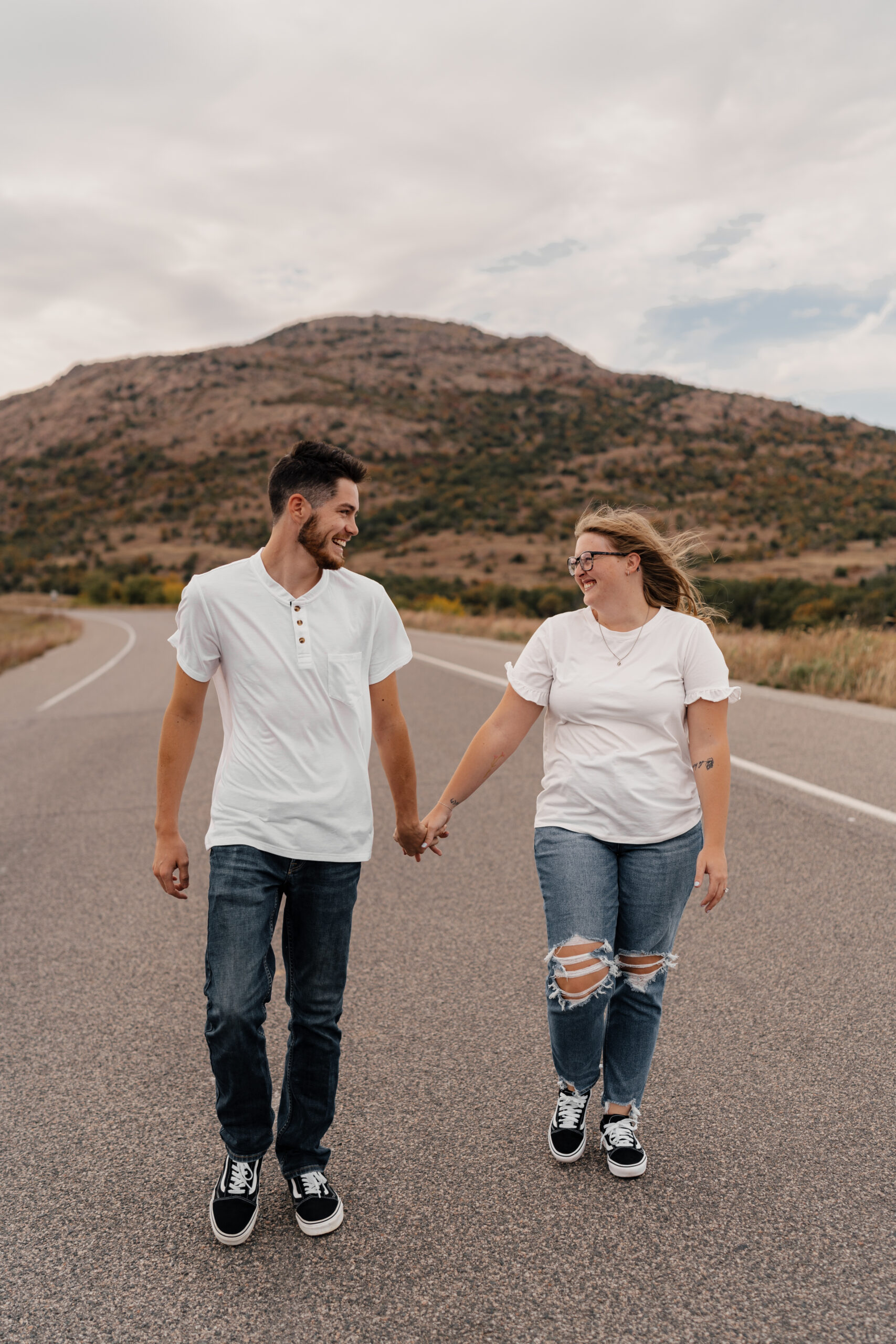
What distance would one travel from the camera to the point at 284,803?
2734 mm

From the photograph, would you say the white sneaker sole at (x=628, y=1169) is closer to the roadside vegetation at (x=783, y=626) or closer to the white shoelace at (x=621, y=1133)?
the white shoelace at (x=621, y=1133)

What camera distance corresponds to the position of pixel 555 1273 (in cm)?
247

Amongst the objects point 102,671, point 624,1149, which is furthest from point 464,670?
point 624,1149

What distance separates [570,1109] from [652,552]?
1.65m

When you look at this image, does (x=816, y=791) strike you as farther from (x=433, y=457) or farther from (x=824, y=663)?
(x=433, y=457)

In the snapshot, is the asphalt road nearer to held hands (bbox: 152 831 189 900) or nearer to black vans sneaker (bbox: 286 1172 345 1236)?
black vans sneaker (bbox: 286 1172 345 1236)

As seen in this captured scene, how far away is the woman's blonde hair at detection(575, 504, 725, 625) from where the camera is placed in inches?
127

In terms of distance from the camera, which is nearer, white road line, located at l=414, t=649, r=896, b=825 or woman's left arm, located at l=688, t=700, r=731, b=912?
woman's left arm, located at l=688, t=700, r=731, b=912

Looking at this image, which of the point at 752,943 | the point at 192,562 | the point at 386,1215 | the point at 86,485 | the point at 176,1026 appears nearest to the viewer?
the point at 386,1215

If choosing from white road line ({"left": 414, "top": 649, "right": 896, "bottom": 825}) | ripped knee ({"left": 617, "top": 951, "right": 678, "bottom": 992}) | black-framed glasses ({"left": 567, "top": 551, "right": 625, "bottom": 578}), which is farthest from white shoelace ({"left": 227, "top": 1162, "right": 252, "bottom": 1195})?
white road line ({"left": 414, "top": 649, "right": 896, "bottom": 825})

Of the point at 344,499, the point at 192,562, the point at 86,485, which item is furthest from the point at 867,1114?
the point at 86,485

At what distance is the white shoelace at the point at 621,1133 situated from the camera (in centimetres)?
295

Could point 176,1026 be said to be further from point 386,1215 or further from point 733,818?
point 733,818

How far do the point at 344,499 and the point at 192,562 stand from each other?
80.1 meters
